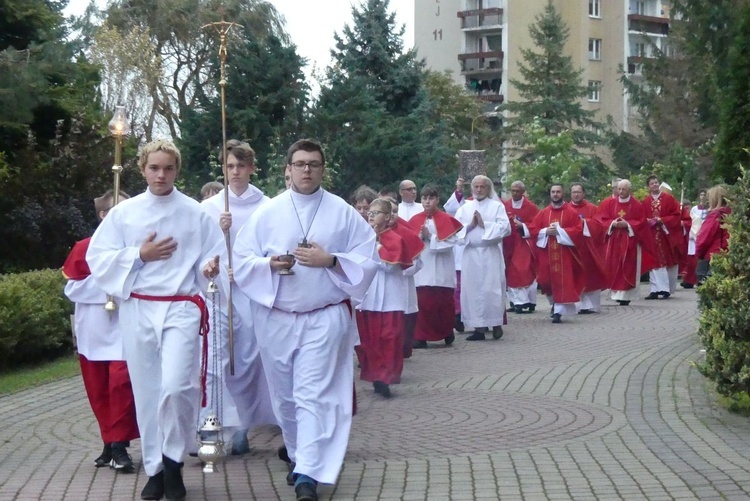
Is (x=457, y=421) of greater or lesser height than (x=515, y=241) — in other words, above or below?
below

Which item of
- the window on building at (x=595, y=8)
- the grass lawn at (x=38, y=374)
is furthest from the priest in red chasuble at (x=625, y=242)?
the window on building at (x=595, y=8)

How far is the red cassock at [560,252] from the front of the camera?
65.4 ft

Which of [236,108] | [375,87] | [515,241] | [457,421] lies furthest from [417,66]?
[457,421]

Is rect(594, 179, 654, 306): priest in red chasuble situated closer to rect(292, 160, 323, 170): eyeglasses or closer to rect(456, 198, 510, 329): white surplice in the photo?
rect(456, 198, 510, 329): white surplice

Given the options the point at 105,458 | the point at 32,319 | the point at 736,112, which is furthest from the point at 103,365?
the point at 736,112

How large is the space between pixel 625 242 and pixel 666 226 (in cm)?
155

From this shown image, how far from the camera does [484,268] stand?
1777 cm

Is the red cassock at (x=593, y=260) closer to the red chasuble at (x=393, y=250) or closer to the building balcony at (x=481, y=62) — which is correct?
the red chasuble at (x=393, y=250)

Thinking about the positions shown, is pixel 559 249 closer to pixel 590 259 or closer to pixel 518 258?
pixel 590 259

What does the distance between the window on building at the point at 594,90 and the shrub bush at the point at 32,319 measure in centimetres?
5220

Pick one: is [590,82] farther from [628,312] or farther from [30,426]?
[30,426]

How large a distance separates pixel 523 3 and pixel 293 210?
72.6 m

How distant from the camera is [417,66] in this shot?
42.0 meters

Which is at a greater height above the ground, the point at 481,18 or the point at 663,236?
the point at 481,18
